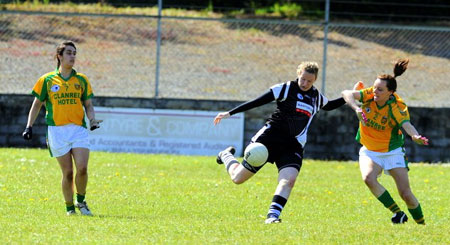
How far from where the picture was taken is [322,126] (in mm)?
18109

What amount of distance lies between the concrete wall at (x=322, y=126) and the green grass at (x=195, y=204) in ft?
2.41

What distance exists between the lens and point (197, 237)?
24.5 ft

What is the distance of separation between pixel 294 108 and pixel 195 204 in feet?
8.30

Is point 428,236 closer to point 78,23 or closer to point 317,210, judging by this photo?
point 317,210

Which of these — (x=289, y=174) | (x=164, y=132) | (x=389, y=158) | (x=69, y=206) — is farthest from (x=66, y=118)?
(x=164, y=132)

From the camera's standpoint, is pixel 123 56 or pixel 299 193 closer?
pixel 299 193

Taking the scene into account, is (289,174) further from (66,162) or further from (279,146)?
(66,162)

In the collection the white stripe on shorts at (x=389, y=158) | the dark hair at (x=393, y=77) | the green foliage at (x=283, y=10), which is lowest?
the white stripe on shorts at (x=389, y=158)

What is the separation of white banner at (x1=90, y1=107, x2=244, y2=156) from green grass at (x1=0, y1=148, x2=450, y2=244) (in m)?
0.92

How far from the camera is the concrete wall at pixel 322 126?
58.9 ft

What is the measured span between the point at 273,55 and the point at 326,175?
803 cm

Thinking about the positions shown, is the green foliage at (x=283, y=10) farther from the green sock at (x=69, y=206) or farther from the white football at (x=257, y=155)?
the white football at (x=257, y=155)

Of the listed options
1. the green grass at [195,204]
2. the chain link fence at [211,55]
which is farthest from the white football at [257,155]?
the chain link fence at [211,55]

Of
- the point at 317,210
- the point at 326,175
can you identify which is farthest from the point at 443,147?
the point at 317,210
